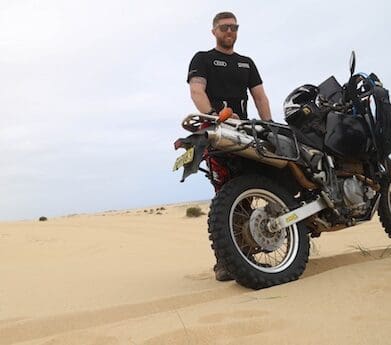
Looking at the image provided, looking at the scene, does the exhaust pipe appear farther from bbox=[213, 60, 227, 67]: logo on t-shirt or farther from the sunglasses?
the sunglasses

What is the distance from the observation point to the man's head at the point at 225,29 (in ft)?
13.8

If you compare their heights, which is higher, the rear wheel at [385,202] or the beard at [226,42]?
the beard at [226,42]

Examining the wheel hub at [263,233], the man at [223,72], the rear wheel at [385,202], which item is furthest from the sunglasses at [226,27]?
the rear wheel at [385,202]

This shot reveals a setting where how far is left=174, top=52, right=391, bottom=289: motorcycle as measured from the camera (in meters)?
3.24

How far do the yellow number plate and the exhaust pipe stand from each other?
0.15 meters

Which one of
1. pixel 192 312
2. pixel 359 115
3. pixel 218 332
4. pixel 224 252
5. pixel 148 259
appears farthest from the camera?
pixel 148 259

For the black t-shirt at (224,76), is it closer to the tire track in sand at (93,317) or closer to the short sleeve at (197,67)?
the short sleeve at (197,67)

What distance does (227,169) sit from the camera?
383cm

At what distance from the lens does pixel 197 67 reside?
4062 mm

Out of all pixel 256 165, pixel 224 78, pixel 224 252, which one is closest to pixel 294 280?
pixel 224 252

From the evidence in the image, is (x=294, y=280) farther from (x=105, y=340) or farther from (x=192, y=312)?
(x=105, y=340)

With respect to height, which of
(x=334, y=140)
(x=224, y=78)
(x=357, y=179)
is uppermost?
(x=224, y=78)

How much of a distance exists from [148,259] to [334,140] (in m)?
2.78

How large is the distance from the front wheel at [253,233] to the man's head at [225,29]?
139 centimetres
